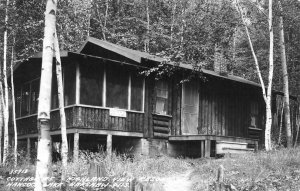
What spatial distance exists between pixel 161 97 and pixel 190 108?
156 cm

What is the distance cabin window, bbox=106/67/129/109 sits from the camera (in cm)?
1614

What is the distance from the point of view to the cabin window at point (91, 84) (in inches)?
609

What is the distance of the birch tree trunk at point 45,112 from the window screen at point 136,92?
339 inches

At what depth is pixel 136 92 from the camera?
17.0 m

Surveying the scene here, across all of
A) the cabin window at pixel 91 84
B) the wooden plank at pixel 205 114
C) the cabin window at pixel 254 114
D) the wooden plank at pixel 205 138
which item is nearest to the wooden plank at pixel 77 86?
the cabin window at pixel 91 84

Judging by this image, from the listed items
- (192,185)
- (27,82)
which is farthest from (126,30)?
(192,185)

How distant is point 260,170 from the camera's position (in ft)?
35.3

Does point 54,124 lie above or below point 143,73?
below

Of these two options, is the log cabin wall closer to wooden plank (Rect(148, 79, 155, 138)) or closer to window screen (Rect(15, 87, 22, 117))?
wooden plank (Rect(148, 79, 155, 138))

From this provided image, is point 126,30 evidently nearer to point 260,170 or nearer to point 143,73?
point 143,73

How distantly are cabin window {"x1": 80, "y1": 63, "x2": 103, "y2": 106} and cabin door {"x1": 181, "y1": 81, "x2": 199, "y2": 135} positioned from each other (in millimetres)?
4120

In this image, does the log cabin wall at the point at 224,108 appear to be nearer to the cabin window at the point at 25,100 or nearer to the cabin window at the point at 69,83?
the cabin window at the point at 69,83

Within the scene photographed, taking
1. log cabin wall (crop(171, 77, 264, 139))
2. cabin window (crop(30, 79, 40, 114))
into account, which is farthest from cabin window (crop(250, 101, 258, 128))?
cabin window (crop(30, 79, 40, 114))

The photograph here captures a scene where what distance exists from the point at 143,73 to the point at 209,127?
4.54 m
